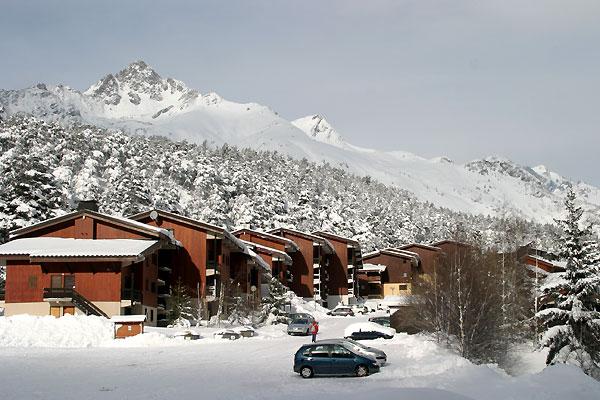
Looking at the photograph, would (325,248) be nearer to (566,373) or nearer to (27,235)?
(27,235)

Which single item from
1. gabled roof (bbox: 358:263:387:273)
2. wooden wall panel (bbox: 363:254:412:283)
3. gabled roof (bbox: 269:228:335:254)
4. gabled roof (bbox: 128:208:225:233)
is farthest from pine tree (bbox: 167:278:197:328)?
wooden wall panel (bbox: 363:254:412:283)

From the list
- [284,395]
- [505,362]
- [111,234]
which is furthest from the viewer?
[111,234]

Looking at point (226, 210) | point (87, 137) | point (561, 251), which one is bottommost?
point (561, 251)

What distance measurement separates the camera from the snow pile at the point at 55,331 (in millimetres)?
44906

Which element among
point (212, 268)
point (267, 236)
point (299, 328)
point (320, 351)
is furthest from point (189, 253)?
point (320, 351)

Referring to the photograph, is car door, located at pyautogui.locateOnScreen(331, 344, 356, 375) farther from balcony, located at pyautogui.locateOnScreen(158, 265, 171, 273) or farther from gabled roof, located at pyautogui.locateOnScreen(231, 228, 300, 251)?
gabled roof, located at pyautogui.locateOnScreen(231, 228, 300, 251)

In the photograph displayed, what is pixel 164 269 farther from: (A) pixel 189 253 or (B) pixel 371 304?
(B) pixel 371 304

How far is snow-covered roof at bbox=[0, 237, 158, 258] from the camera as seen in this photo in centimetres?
5394

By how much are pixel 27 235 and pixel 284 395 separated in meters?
39.5

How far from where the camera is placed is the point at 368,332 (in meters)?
52.9

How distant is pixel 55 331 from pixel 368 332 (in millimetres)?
19974

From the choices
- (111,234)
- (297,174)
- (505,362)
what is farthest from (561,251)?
(297,174)

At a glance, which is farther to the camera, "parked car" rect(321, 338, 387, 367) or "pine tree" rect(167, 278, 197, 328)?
"pine tree" rect(167, 278, 197, 328)

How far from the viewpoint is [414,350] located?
42812 millimetres
